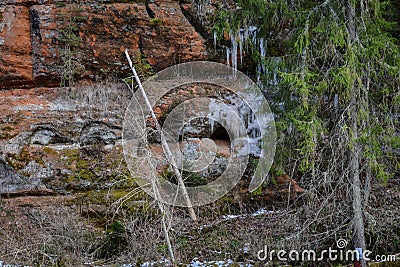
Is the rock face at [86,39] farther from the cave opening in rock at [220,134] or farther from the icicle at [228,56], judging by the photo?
the cave opening in rock at [220,134]

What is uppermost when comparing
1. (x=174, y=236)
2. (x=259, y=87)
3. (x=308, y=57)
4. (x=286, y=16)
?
(x=286, y=16)

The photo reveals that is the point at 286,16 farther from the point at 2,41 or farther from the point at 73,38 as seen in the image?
the point at 2,41

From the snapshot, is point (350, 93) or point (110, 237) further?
point (110, 237)

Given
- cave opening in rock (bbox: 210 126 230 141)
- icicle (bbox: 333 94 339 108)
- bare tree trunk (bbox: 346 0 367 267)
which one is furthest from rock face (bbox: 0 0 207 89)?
bare tree trunk (bbox: 346 0 367 267)

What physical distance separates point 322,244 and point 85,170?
501cm

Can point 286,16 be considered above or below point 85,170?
above

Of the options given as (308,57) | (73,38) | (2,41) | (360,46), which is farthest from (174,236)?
(2,41)

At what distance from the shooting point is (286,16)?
6434mm

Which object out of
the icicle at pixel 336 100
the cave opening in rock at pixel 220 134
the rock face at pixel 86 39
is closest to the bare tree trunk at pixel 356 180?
the icicle at pixel 336 100

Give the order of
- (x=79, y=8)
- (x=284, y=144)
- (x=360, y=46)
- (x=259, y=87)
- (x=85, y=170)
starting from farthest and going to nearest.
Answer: (x=79, y=8)
(x=85, y=170)
(x=259, y=87)
(x=284, y=144)
(x=360, y=46)
